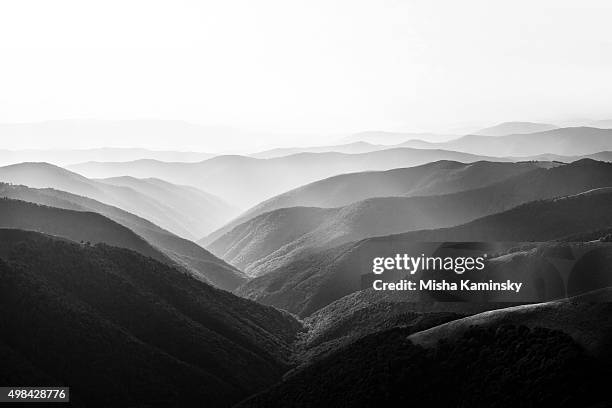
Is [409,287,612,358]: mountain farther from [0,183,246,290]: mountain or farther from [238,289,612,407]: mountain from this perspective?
[0,183,246,290]: mountain

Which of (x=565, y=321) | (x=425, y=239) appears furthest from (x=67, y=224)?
(x=565, y=321)

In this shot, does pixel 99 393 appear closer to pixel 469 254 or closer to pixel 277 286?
pixel 469 254

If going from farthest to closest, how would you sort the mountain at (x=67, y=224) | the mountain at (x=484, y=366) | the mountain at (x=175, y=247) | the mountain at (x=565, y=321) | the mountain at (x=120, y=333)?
1. the mountain at (x=175, y=247)
2. the mountain at (x=67, y=224)
3. the mountain at (x=120, y=333)
4. the mountain at (x=565, y=321)
5. the mountain at (x=484, y=366)

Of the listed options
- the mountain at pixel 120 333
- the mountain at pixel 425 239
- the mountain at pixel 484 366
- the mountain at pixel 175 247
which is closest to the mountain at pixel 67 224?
the mountain at pixel 175 247

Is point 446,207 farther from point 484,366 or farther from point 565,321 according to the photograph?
point 484,366

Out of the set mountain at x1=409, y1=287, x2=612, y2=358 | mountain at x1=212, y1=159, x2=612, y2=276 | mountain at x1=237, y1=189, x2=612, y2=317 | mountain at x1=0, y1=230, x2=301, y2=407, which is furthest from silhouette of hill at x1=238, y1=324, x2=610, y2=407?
mountain at x1=212, y1=159, x2=612, y2=276

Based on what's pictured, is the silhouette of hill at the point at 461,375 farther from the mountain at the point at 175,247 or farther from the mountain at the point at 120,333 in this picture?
the mountain at the point at 175,247
